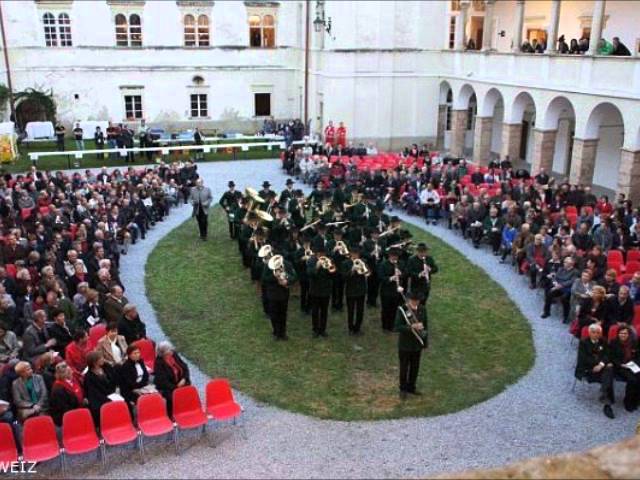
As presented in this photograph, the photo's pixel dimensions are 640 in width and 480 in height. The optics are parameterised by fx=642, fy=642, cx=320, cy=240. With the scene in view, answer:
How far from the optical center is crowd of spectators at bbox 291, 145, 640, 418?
9.84 m

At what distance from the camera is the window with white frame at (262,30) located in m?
37.3

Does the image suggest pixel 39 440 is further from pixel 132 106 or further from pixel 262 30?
pixel 262 30

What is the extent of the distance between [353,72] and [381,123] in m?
2.98

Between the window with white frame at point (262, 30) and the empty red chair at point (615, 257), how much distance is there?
2800 cm

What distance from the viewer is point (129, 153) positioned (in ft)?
97.8

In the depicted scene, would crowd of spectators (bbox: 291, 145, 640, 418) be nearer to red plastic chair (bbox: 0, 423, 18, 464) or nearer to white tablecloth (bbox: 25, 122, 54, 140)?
red plastic chair (bbox: 0, 423, 18, 464)

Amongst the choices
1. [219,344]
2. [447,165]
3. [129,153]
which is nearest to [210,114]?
[129,153]

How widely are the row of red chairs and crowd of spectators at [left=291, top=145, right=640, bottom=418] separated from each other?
5.48 m

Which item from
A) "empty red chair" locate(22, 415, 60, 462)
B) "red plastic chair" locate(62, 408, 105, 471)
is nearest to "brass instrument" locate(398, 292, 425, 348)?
"red plastic chair" locate(62, 408, 105, 471)

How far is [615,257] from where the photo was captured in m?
14.0

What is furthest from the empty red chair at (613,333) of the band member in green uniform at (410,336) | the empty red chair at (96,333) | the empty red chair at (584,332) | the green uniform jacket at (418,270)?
the empty red chair at (96,333)

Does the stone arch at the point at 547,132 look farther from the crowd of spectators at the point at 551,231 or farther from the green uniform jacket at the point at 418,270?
the green uniform jacket at the point at 418,270

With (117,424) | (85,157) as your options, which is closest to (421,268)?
(117,424)

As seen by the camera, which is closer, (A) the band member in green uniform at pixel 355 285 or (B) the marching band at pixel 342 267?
(B) the marching band at pixel 342 267
